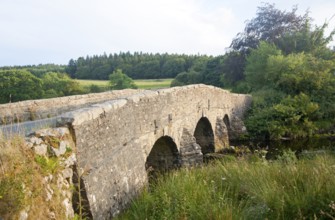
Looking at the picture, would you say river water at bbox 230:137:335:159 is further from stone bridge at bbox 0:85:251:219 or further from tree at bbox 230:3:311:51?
tree at bbox 230:3:311:51

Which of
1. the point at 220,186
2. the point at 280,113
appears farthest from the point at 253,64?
the point at 220,186

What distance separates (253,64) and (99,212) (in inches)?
1038

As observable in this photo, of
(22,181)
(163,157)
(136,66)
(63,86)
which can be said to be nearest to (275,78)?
(163,157)

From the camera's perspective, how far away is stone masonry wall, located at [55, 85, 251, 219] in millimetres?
4992

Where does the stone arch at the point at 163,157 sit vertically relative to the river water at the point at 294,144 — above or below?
above

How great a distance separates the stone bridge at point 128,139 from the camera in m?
5.00

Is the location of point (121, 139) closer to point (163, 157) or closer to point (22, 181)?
point (22, 181)

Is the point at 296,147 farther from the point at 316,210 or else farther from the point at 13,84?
the point at 13,84

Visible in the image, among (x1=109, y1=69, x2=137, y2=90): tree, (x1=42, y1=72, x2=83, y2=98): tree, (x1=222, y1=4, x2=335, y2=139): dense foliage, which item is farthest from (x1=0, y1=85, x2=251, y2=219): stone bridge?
(x1=109, y1=69, x2=137, y2=90): tree

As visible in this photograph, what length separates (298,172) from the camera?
5336 mm

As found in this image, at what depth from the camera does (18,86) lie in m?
30.9

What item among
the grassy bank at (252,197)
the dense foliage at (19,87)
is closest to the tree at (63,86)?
the dense foliage at (19,87)

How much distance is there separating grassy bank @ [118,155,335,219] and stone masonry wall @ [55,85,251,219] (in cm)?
55

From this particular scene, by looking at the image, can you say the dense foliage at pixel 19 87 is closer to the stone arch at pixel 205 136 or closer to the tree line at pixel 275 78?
the tree line at pixel 275 78
